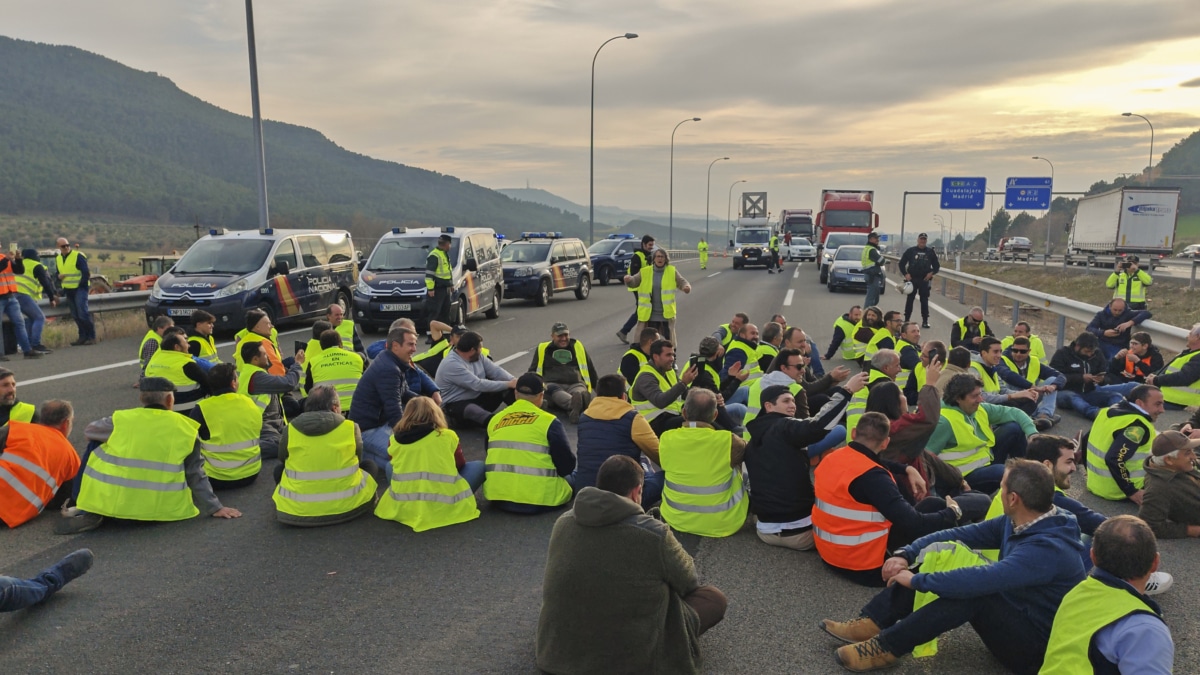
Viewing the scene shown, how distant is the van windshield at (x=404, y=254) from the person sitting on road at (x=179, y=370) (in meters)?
8.95

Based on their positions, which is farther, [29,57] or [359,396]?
[29,57]

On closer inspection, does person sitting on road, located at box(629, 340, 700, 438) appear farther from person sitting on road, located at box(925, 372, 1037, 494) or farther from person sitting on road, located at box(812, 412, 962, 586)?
person sitting on road, located at box(812, 412, 962, 586)

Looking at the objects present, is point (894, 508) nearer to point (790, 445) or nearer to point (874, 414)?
point (874, 414)

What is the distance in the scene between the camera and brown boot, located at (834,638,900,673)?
12.8 feet

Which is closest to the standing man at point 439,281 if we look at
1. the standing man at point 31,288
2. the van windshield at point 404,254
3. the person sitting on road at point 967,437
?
the van windshield at point 404,254

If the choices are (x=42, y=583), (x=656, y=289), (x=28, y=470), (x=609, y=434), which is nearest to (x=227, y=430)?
(x=28, y=470)

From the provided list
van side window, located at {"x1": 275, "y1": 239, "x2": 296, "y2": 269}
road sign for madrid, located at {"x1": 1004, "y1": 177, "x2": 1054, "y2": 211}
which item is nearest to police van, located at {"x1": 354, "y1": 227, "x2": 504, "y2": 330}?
van side window, located at {"x1": 275, "y1": 239, "x2": 296, "y2": 269}

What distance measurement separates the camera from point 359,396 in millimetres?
7043

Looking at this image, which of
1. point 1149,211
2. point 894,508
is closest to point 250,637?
point 894,508

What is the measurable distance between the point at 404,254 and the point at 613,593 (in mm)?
14429

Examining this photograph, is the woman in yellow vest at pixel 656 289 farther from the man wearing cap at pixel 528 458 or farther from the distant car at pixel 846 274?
the distant car at pixel 846 274

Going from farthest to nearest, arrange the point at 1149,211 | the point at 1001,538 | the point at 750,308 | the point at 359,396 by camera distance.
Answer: the point at 1149,211, the point at 750,308, the point at 359,396, the point at 1001,538

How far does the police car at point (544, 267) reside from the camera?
854 inches

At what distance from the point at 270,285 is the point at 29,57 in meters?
166
